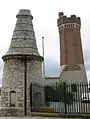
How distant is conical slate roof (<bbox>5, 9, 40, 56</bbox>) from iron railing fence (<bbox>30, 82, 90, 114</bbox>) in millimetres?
2861

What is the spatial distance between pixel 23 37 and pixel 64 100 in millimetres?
6122

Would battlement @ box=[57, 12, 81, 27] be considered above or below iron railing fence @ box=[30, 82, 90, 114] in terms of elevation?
above

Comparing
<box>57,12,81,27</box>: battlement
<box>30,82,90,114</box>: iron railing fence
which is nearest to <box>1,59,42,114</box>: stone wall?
<box>30,82,90,114</box>: iron railing fence

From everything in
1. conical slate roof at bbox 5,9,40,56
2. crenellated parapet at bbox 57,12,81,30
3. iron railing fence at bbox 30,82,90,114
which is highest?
crenellated parapet at bbox 57,12,81,30

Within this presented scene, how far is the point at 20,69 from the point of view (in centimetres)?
1995

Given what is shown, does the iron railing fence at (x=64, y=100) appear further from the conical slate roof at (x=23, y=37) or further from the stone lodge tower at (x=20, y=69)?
the conical slate roof at (x=23, y=37)

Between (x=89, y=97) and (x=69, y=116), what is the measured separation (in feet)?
7.96

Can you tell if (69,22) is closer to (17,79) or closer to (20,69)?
(20,69)

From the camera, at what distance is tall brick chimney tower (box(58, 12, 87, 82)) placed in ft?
192

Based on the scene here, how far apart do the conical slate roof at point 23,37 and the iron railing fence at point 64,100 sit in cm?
286

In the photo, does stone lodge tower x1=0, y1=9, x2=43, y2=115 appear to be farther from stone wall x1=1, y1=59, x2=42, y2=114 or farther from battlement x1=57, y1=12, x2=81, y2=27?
battlement x1=57, y1=12, x2=81, y2=27

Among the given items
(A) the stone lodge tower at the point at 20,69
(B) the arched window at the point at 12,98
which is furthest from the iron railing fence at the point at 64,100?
(B) the arched window at the point at 12,98

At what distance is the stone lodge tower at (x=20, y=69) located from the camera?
19422 mm

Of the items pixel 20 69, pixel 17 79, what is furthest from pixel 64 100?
pixel 20 69
